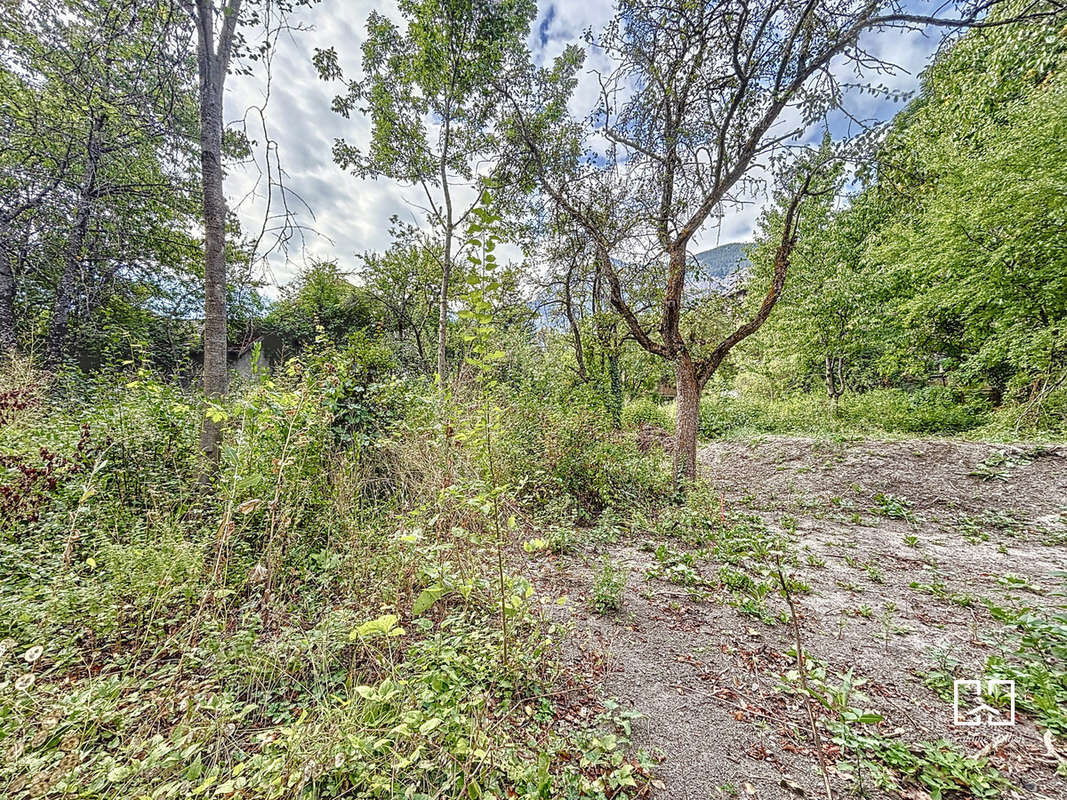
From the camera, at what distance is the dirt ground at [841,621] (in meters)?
1.54

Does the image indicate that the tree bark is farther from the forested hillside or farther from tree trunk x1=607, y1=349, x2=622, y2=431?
tree trunk x1=607, y1=349, x2=622, y2=431

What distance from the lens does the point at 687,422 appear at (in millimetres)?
5047

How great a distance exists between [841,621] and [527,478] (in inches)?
102

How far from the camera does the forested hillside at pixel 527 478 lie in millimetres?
1527

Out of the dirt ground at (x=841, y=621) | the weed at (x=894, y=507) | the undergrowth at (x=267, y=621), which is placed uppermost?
the undergrowth at (x=267, y=621)

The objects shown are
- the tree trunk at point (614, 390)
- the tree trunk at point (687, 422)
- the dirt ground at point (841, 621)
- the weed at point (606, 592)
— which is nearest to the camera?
the dirt ground at point (841, 621)

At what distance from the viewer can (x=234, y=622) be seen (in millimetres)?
2176

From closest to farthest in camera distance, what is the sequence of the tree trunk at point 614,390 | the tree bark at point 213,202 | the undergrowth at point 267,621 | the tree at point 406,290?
the undergrowth at point 267,621 → the tree bark at point 213,202 → the tree trunk at point 614,390 → the tree at point 406,290

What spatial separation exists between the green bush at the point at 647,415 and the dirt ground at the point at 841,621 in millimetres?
5656

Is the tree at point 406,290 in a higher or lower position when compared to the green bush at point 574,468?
higher

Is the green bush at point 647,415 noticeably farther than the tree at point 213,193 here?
Yes

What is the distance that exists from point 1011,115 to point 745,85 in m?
7.52

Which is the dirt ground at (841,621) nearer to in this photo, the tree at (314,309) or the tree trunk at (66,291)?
the tree trunk at (66,291)

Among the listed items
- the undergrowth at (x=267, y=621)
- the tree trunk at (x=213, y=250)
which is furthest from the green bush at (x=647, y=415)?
the tree trunk at (x=213, y=250)
